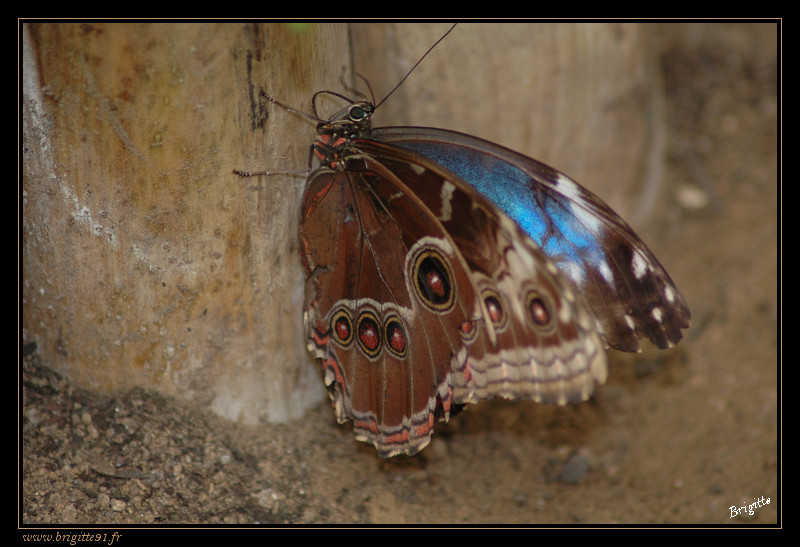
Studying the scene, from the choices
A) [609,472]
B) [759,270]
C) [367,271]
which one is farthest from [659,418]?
[367,271]

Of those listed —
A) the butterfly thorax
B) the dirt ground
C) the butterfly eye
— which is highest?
the butterfly eye

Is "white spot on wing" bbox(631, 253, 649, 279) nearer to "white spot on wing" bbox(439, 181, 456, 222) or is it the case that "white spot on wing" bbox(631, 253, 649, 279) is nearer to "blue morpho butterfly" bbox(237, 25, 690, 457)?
"blue morpho butterfly" bbox(237, 25, 690, 457)

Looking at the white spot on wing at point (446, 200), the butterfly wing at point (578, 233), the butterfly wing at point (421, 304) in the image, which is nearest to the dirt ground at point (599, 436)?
the butterfly wing at point (421, 304)

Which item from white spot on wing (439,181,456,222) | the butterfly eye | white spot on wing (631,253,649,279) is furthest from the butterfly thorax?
white spot on wing (631,253,649,279)

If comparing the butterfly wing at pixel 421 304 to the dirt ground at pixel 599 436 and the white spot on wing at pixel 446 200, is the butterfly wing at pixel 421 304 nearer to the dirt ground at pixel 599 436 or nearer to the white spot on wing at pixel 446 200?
the white spot on wing at pixel 446 200

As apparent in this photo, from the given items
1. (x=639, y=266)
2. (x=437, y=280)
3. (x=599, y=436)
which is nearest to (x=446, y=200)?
(x=437, y=280)

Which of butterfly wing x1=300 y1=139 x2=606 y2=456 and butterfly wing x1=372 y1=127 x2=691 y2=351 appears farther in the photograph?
butterfly wing x1=372 y1=127 x2=691 y2=351

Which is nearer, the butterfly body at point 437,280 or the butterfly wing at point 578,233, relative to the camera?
the butterfly body at point 437,280

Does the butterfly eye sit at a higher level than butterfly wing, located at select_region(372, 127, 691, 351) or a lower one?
higher
